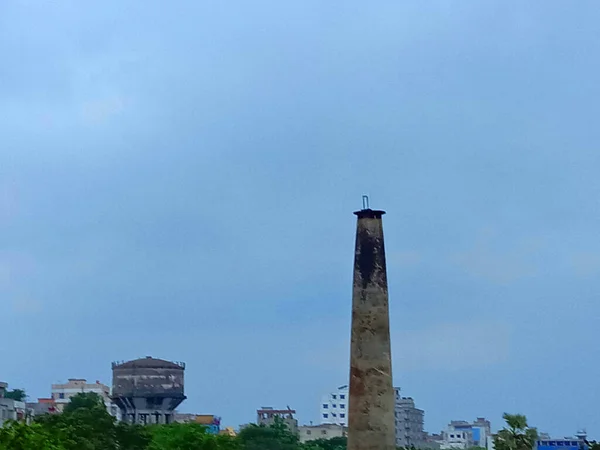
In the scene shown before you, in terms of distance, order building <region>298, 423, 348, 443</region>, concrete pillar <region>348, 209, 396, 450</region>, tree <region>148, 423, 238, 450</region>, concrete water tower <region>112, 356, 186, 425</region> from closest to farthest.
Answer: concrete pillar <region>348, 209, 396, 450</region> < tree <region>148, 423, 238, 450</region> < concrete water tower <region>112, 356, 186, 425</region> < building <region>298, 423, 348, 443</region>

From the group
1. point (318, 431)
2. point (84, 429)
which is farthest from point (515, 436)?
point (318, 431)

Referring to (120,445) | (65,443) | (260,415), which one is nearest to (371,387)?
(65,443)

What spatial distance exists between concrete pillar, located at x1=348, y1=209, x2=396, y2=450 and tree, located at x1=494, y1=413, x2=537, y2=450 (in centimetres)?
2729

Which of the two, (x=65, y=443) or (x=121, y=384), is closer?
(x=65, y=443)

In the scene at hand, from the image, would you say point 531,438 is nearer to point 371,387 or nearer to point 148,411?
point 371,387

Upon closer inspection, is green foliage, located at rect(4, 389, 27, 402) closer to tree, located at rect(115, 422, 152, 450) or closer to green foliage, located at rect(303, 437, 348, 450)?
green foliage, located at rect(303, 437, 348, 450)

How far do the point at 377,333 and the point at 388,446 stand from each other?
3043mm

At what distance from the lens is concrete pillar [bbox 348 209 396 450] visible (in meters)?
36.0

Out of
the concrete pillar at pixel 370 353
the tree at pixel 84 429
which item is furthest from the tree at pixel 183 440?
the concrete pillar at pixel 370 353

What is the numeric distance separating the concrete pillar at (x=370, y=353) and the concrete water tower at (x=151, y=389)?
241 ft

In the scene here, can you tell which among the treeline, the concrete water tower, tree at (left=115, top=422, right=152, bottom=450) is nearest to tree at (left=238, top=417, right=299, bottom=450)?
the concrete water tower

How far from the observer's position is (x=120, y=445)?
236 ft

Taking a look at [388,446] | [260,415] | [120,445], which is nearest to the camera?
[388,446]

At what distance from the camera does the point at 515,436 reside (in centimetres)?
6266
